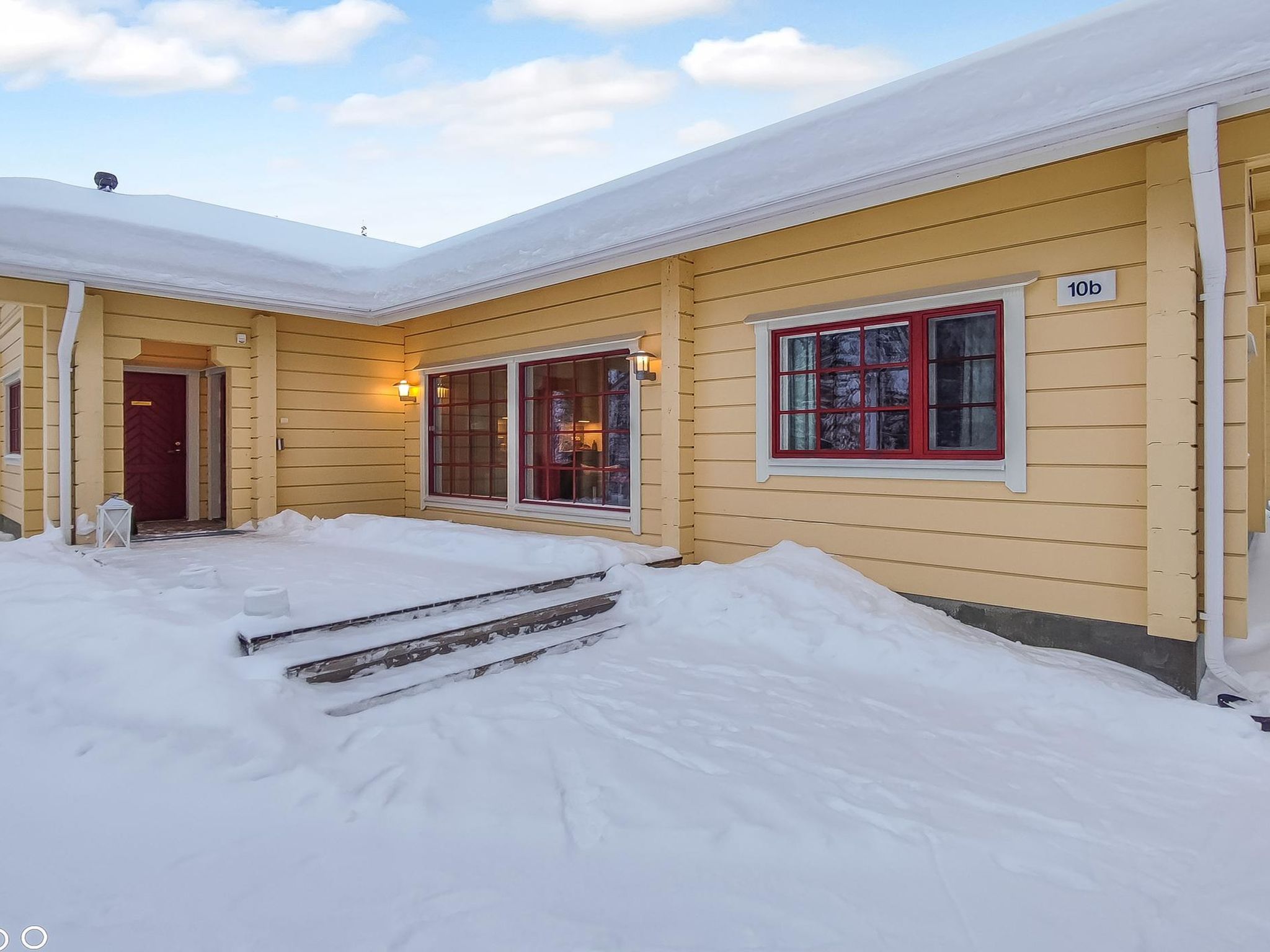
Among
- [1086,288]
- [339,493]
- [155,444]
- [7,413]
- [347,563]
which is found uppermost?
[1086,288]

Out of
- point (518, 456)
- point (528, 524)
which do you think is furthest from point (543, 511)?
point (518, 456)

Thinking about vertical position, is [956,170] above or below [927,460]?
above

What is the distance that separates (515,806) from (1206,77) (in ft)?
11.9

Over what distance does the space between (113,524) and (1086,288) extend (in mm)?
7251

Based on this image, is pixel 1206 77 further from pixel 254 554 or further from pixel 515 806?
pixel 254 554

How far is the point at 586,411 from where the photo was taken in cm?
617

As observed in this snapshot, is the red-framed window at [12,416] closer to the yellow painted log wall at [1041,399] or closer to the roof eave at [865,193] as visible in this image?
the roof eave at [865,193]

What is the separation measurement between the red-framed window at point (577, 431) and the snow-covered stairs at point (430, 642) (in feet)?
6.02

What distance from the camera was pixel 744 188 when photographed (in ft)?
13.2

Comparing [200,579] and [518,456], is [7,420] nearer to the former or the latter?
[200,579]

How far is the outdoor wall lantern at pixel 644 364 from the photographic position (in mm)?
5297

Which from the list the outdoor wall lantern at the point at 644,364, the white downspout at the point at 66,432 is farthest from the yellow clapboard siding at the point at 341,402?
the outdoor wall lantern at the point at 644,364

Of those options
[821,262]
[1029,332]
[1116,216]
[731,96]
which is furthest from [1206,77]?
[731,96]

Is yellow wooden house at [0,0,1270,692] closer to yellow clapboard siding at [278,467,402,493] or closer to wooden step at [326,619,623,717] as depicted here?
yellow clapboard siding at [278,467,402,493]
